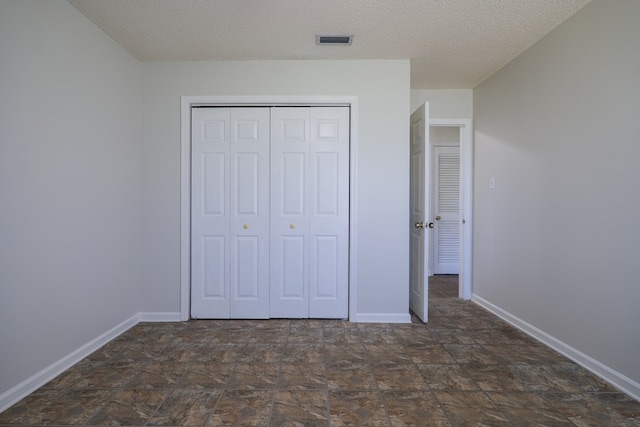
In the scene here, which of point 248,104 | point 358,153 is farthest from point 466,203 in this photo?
point 248,104

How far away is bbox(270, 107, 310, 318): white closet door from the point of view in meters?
3.08

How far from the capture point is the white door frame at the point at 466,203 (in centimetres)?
381

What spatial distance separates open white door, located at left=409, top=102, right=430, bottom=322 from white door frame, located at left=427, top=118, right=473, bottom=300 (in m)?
0.71

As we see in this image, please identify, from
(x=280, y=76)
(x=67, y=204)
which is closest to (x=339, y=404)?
(x=67, y=204)

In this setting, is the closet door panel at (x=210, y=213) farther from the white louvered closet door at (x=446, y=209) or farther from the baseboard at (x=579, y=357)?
the white louvered closet door at (x=446, y=209)

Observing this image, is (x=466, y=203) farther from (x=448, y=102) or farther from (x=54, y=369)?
(x=54, y=369)

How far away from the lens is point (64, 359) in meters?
2.15

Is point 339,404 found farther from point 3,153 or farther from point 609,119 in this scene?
point 609,119

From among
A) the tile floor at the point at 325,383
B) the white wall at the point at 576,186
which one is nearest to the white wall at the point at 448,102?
the white wall at the point at 576,186

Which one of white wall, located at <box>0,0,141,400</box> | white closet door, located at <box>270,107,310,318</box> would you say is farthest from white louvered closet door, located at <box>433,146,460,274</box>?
white wall, located at <box>0,0,141,400</box>

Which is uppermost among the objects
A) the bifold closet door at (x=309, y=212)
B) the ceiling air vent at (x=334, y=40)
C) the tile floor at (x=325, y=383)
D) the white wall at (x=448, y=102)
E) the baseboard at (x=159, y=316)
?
the ceiling air vent at (x=334, y=40)

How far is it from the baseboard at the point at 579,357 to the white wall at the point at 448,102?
228cm

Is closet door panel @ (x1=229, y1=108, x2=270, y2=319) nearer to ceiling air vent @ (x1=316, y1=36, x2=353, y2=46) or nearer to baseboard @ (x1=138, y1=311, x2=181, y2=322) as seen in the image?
baseboard @ (x1=138, y1=311, x2=181, y2=322)

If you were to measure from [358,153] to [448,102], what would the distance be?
1.64 m
